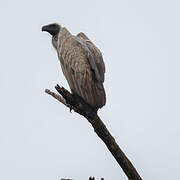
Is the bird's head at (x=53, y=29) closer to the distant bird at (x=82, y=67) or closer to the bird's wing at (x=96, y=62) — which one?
the distant bird at (x=82, y=67)

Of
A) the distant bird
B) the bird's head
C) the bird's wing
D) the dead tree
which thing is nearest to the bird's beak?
the bird's head

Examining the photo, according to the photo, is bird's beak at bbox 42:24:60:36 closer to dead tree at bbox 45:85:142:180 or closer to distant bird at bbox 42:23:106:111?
distant bird at bbox 42:23:106:111

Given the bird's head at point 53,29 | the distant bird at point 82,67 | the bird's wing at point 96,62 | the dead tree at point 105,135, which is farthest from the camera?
the bird's head at point 53,29

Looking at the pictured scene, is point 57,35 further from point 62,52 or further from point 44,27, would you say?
point 62,52

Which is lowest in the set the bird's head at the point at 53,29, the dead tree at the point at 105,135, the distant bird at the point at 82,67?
the dead tree at the point at 105,135

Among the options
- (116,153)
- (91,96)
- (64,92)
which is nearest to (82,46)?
(91,96)

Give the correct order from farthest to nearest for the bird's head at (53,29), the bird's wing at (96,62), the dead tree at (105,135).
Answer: the bird's head at (53,29), the bird's wing at (96,62), the dead tree at (105,135)

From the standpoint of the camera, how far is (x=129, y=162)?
23.9ft

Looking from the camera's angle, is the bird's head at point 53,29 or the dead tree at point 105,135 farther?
the bird's head at point 53,29

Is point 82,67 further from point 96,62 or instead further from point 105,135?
point 105,135

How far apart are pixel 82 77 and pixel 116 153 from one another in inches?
76.6

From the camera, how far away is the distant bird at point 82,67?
336 inches

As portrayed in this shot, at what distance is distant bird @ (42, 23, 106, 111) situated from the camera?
852cm

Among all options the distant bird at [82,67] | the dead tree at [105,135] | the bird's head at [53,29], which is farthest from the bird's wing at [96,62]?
the bird's head at [53,29]
